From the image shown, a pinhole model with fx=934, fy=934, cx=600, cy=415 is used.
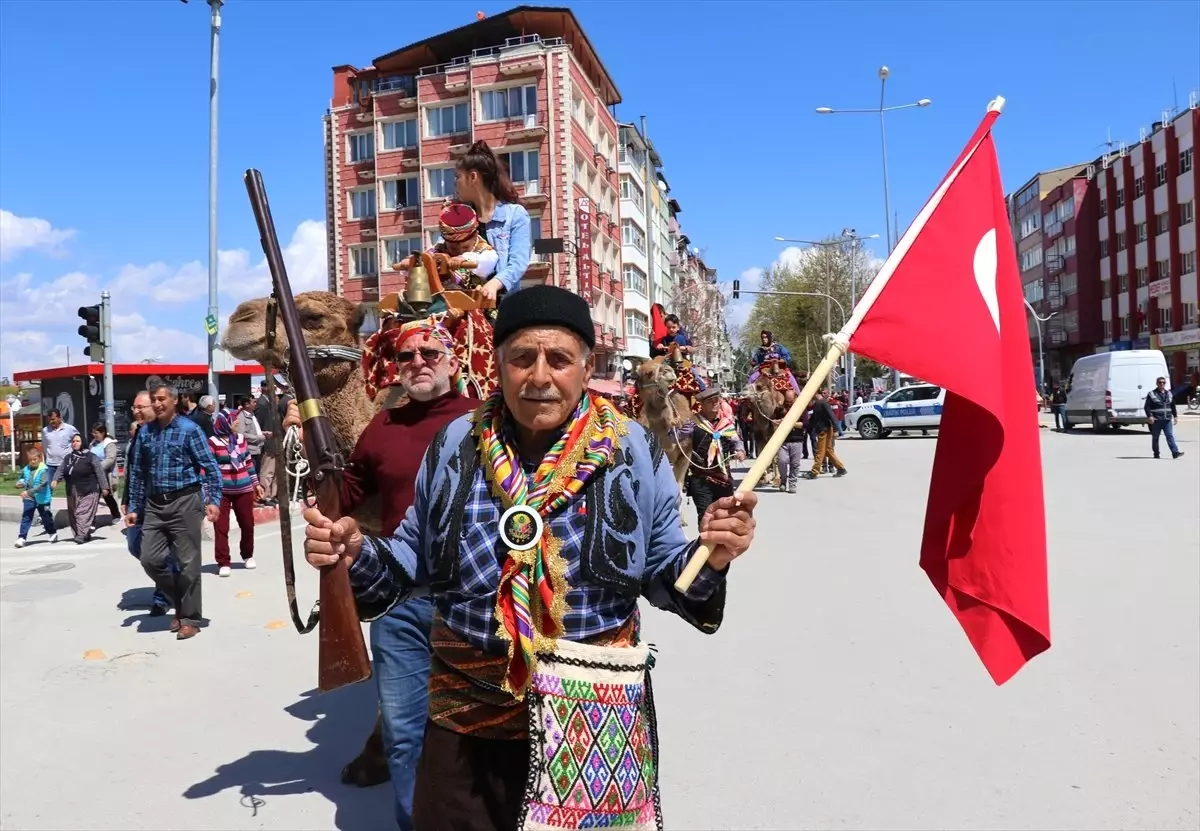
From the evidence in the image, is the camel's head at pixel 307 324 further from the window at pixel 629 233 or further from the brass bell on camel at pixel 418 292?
the window at pixel 629 233

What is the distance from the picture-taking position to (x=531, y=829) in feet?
7.41

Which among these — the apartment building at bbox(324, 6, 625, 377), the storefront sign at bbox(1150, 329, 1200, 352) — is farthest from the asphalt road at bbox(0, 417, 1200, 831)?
the storefront sign at bbox(1150, 329, 1200, 352)

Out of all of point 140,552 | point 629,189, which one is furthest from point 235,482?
point 629,189

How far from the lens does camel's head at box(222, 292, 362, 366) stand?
4.08 m

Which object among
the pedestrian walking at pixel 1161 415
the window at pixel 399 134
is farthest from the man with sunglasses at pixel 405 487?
the window at pixel 399 134

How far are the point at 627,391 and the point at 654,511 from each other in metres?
11.9

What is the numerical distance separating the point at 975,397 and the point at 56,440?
15.2 metres

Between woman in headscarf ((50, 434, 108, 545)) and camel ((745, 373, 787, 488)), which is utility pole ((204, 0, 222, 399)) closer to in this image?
woman in headscarf ((50, 434, 108, 545))

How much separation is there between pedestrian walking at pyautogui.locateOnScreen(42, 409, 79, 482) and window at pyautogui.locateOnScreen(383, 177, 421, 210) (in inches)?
1372

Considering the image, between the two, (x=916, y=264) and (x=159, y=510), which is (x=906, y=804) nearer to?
(x=916, y=264)

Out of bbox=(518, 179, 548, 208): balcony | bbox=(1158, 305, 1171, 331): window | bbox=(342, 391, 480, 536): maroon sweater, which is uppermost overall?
bbox=(518, 179, 548, 208): balcony

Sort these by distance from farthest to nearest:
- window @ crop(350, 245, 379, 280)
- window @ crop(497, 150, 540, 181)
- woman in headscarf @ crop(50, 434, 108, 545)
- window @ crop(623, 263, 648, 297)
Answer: window @ crop(623, 263, 648, 297), window @ crop(350, 245, 379, 280), window @ crop(497, 150, 540, 181), woman in headscarf @ crop(50, 434, 108, 545)

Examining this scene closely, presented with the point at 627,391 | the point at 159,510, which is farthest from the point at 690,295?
the point at 159,510

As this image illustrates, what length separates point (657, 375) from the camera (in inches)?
469
